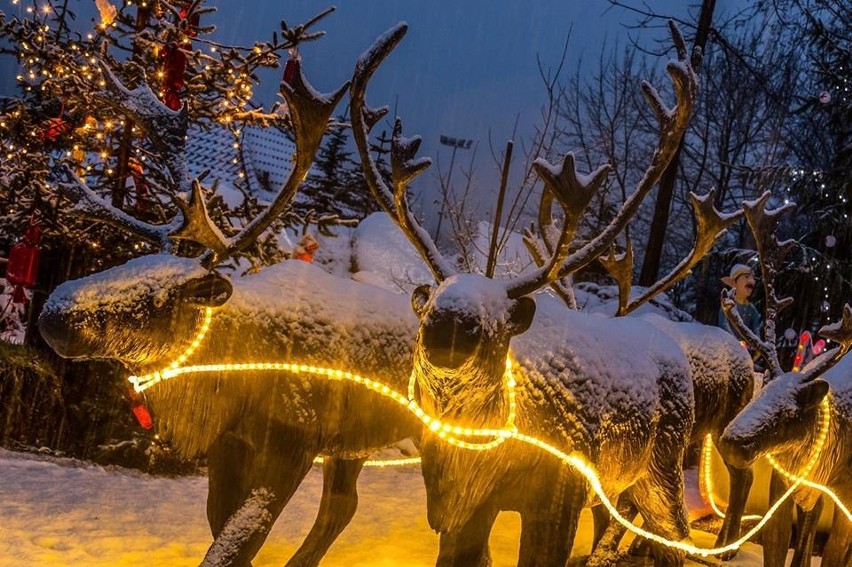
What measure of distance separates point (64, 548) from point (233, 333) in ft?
7.57

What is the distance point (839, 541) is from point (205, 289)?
408cm

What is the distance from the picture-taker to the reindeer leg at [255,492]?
2.97 meters

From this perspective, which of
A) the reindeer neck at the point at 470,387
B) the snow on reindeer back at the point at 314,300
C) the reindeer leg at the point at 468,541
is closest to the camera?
the reindeer neck at the point at 470,387

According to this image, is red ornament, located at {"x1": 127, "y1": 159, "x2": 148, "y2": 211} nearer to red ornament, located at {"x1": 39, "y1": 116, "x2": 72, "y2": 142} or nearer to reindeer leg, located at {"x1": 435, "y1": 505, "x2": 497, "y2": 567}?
red ornament, located at {"x1": 39, "y1": 116, "x2": 72, "y2": 142}

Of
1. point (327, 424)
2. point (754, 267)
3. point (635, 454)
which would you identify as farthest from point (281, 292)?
point (754, 267)

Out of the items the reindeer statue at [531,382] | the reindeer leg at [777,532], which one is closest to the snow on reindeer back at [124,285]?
the reindeer statue at [531,382]

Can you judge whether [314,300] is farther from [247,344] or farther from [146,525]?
[146,525]

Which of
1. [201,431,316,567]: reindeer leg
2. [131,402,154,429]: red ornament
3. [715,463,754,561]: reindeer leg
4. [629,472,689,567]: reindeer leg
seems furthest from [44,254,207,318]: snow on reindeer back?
[715,463,754,561]: reindeer leg

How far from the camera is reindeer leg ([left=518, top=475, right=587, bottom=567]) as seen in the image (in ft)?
9.58

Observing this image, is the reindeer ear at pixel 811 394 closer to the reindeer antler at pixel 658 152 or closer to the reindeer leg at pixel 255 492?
the reindeer antler at pixel 658 152

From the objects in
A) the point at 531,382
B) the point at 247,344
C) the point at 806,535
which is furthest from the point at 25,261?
the point at 806,535

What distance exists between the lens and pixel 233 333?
3.26 meters

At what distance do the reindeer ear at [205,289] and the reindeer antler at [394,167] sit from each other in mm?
784

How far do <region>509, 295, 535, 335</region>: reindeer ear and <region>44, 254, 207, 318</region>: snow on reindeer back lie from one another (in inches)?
53.4
